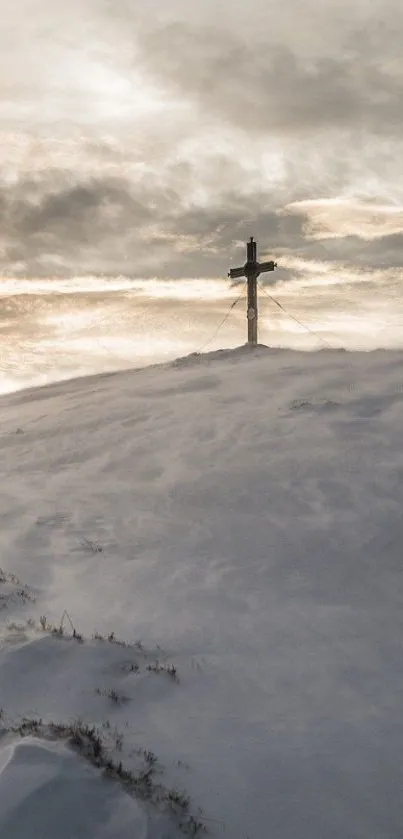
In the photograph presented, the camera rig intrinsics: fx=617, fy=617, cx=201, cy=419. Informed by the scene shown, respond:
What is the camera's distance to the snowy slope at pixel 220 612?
4.22 m

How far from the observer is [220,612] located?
691 centimetres

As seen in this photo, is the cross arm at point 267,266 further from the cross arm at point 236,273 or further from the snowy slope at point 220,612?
the snowy slope at point 220,612

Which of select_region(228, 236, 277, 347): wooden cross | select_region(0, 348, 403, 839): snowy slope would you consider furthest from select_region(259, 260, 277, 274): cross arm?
select_region(0, 348, 403, 839): snowy slope

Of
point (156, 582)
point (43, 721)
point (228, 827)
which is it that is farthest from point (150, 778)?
point (156, 582)

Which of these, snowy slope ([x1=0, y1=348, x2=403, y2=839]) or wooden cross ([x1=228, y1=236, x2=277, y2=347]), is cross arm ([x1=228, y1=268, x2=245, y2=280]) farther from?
snowy slope ([x1=0, y1=348, x2=403, y2=839])

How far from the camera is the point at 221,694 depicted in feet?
17.8

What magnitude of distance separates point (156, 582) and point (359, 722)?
3.20 meters

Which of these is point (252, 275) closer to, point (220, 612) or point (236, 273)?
point (236, 273)

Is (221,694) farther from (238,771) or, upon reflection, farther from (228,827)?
(228,827)

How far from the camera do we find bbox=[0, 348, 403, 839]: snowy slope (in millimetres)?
4223

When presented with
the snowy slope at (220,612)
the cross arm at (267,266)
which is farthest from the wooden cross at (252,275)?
the snowy slope at (220,612)

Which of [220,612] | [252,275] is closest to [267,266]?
[252,275]

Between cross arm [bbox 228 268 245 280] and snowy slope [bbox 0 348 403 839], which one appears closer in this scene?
snowy slope [bbox 0 348 403 839]

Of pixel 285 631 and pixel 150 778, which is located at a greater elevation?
pixel 150 778
